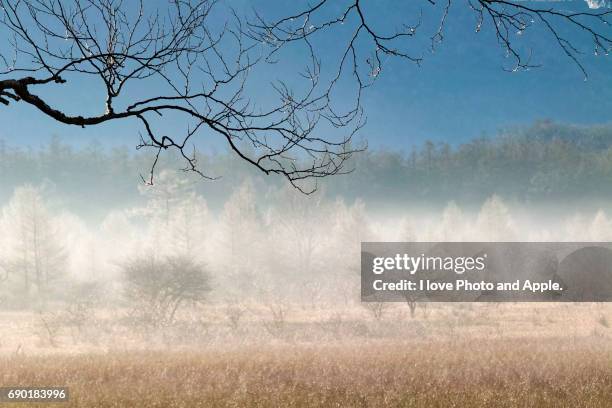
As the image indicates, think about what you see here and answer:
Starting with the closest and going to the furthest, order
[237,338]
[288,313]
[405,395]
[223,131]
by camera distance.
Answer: [223,131]
[405,395]
[237,338]
[288,313]

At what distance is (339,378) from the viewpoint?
10.3 m

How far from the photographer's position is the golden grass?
8148 millimetres

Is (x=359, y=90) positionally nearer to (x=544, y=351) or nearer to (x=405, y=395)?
(x=405, y=395)

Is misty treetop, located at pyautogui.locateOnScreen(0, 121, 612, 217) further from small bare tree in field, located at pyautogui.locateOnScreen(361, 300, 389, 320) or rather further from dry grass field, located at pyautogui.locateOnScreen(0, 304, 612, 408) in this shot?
dry grass field, located at pyautogui.locateOnScreen(0, 304, 612, 408)

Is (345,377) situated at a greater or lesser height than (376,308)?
greater

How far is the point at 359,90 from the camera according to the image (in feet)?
22.6

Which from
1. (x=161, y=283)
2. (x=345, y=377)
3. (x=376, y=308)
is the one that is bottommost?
(x=376, y=308)

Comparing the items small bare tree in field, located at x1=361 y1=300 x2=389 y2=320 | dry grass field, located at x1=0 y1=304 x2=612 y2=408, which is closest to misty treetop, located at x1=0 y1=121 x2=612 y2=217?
small bare tree in field, located at x1=361 y1=300 x2=389 y2=320

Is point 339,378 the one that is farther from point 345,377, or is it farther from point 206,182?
point 206,182

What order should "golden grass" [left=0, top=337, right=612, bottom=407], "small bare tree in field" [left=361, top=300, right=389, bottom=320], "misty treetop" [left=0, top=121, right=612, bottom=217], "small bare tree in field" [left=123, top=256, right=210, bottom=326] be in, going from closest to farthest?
1. "golden grass" [left=0, top=337, right=612, bottom=407]
2. "small bare tree in field" [left=123, top=256, right=210, bottom=326]
3. "small bare tree in field" [left=361, top=300, right=389, bottom=320]
4. "misty treetop" [left=0, top=121, right=612, bottom=217]

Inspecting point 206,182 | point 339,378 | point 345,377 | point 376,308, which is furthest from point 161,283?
point 206,182

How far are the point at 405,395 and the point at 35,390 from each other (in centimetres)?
566

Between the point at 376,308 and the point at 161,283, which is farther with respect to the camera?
the point at 376,308

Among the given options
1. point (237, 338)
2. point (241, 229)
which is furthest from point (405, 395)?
point (241, 229)
